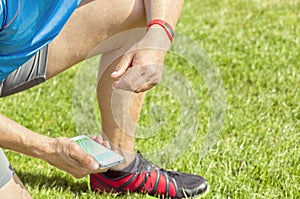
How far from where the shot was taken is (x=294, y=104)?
349cm

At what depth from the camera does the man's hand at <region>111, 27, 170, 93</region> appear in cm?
196

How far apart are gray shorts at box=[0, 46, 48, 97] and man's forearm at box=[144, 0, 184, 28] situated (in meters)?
0.42

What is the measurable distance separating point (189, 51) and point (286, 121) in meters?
0.82

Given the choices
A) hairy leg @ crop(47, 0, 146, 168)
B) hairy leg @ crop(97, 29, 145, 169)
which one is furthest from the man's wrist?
hairy leg @ crop(97, 29, 145, 169)

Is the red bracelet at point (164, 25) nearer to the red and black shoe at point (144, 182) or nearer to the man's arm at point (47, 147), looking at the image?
the man's arm at point (47, 147)

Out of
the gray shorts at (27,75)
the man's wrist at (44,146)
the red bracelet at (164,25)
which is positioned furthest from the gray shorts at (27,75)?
the red bracelet at (164,25)

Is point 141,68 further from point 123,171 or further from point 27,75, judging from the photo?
point 123,171

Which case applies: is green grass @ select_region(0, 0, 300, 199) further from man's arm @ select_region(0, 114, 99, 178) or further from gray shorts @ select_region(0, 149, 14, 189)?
man's arm @ select_region(0, 114, 99, 178)

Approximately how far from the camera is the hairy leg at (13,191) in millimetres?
2262

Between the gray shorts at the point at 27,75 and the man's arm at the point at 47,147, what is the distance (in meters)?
0.30

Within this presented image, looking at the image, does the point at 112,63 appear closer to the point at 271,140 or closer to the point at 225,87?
the point at 271,140

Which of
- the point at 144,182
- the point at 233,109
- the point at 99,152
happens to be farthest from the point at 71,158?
the point at 233,109

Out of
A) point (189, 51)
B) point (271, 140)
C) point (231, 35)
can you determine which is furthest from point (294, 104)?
point (231, 35)

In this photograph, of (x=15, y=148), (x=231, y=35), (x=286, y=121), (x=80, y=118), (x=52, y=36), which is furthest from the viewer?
(x=231, y=35)
